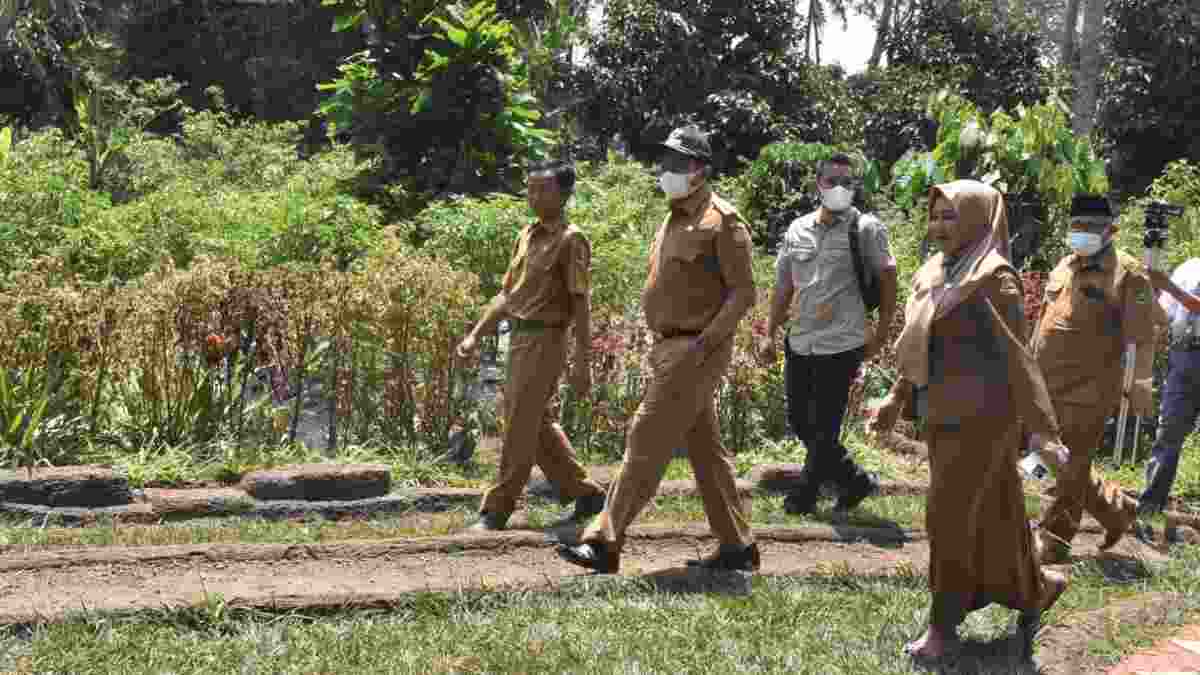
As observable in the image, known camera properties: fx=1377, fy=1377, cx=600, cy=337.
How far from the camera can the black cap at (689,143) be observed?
6.12 metres

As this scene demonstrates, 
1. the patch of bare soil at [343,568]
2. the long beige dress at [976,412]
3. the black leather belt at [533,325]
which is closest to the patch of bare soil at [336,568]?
the patch of bare soil at [343,568]

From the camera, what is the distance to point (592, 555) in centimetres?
594

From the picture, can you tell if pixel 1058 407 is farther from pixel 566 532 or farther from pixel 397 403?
pixel 397 403

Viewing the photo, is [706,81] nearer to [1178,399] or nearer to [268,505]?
[1178,399]

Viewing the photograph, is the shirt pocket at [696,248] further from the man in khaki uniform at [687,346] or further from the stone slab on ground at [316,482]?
the stone slab on ground at [316,482]

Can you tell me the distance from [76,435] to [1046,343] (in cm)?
548

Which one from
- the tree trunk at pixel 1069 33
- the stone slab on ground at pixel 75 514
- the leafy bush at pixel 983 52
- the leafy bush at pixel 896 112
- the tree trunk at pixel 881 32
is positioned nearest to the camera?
the stone slab on ground at pixel 75 514

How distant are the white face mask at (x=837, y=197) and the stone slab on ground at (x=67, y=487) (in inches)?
161

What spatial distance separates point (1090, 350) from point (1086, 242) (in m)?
0.53

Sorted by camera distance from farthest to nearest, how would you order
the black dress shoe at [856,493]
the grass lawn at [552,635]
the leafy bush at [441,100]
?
1. the leafy bush at [441,100]
2. the black dress shoe at [856,493]
3. the grass lawn at [552,635]

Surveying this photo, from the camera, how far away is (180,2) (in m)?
28.0

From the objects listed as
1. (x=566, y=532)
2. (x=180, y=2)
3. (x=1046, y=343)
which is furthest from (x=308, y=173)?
(x=180, y=2)

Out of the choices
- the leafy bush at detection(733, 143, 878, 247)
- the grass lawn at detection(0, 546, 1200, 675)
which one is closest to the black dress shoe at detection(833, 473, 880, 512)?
the grass lawn at detection(0, 546, 1200, 675)

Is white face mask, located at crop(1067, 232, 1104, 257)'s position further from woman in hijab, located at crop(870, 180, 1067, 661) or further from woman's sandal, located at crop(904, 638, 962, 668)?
woman's sandal, located at crop(904, 638, 962, 668)
